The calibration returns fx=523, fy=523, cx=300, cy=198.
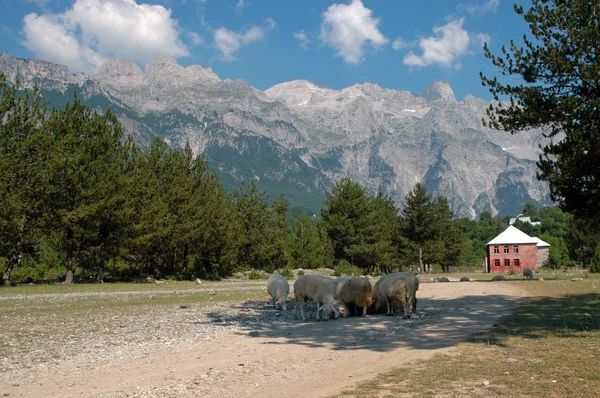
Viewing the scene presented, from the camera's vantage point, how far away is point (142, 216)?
4338 centimetres

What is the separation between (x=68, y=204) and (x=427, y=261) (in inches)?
2378

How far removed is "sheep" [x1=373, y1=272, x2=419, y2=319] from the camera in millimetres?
19109

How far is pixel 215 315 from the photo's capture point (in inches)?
785

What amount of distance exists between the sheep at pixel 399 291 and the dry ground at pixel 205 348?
747 millimetres

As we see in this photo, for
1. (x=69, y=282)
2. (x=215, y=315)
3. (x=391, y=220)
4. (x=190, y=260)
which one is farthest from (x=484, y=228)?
(x=215, y=315)

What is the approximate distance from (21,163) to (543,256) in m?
96.7

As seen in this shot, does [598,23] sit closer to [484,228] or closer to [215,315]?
[215,315]

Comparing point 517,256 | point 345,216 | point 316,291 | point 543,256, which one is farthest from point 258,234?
point 543,256

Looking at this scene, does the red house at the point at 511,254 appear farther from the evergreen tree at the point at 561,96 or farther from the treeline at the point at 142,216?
the evergreen tree at the point at 561,96

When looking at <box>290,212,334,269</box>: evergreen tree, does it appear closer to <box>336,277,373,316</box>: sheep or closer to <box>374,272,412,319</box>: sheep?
<box>374,272,412,319</box>: sheep

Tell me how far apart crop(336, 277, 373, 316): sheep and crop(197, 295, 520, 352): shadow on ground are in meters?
0.80

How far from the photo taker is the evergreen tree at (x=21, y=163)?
117 ft

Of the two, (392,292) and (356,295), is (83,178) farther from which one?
(392,292)

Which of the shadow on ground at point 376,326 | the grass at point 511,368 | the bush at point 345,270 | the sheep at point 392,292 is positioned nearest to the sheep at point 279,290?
the shadow on ground at point 376,326
